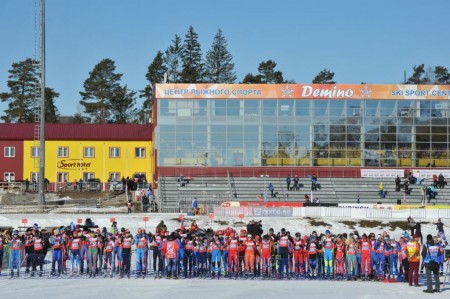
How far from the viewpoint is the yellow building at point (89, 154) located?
64312 mm

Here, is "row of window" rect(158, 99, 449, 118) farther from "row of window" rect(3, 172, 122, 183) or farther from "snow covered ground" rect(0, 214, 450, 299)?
"snow covered ground" rect(0, 214, 450, 299)

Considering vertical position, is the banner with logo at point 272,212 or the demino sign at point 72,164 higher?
the demino sign at point 72,164

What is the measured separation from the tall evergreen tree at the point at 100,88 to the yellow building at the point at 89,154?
41.7 m

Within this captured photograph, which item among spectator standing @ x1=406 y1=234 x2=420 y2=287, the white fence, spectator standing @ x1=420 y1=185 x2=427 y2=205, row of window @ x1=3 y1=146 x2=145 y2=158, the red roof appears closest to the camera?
spectator standing @ x1=406 y1=234 x2=420 y2=287

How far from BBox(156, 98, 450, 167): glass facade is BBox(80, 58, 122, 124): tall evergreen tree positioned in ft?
163

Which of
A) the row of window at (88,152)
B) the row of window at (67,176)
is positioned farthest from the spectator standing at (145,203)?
the row of window at (88,152)

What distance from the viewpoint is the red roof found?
64062 millimetres

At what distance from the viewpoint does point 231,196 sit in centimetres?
5275

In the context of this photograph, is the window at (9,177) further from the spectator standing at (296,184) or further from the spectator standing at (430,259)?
the spectator standing at (430,259)

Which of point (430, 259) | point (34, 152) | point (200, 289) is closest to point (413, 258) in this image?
point (430, 259)

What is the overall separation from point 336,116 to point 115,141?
2024 cm

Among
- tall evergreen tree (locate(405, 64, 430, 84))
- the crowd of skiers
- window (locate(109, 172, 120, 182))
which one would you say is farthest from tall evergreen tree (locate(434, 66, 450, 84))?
the crowd of skiers

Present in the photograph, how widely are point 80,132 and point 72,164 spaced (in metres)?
3.00

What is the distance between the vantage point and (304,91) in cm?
5884
